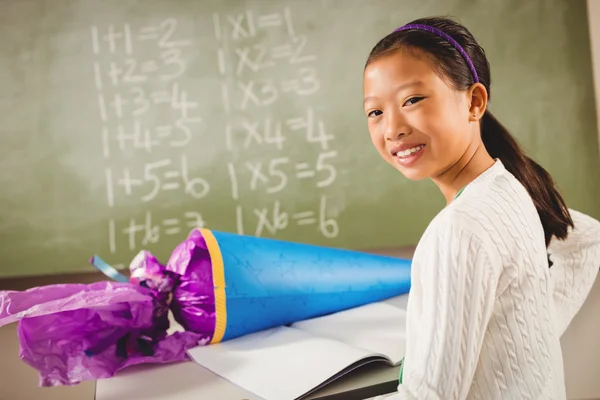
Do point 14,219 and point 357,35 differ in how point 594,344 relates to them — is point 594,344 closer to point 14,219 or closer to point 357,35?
Answer: point 357,35

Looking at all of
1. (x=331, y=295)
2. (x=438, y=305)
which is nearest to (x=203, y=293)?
(x=331, y=295)

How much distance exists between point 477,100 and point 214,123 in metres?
1.33

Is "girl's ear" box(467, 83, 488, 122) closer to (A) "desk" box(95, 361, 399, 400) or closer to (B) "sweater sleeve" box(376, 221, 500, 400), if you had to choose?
(B) "sweater sleeve" box(376, 221, 500, 400)

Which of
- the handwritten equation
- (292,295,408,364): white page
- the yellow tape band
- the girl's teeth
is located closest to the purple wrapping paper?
the yellow tape band

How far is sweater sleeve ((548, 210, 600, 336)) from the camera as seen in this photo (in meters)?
1.03

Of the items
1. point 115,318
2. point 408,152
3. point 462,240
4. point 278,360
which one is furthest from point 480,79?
point 115,318

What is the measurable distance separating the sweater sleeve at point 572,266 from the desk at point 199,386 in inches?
13.9

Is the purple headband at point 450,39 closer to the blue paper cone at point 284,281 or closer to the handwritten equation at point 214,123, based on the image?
the blue paper cone at point 284,281

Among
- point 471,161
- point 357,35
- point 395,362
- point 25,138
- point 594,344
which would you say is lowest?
point 594,344

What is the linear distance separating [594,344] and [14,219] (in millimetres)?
A: 1691

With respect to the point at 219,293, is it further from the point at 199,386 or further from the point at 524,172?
the point at 524,172

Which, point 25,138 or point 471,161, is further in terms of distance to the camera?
point 25,138

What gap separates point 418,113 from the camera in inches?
30.4

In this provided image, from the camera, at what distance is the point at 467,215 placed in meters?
0.68
